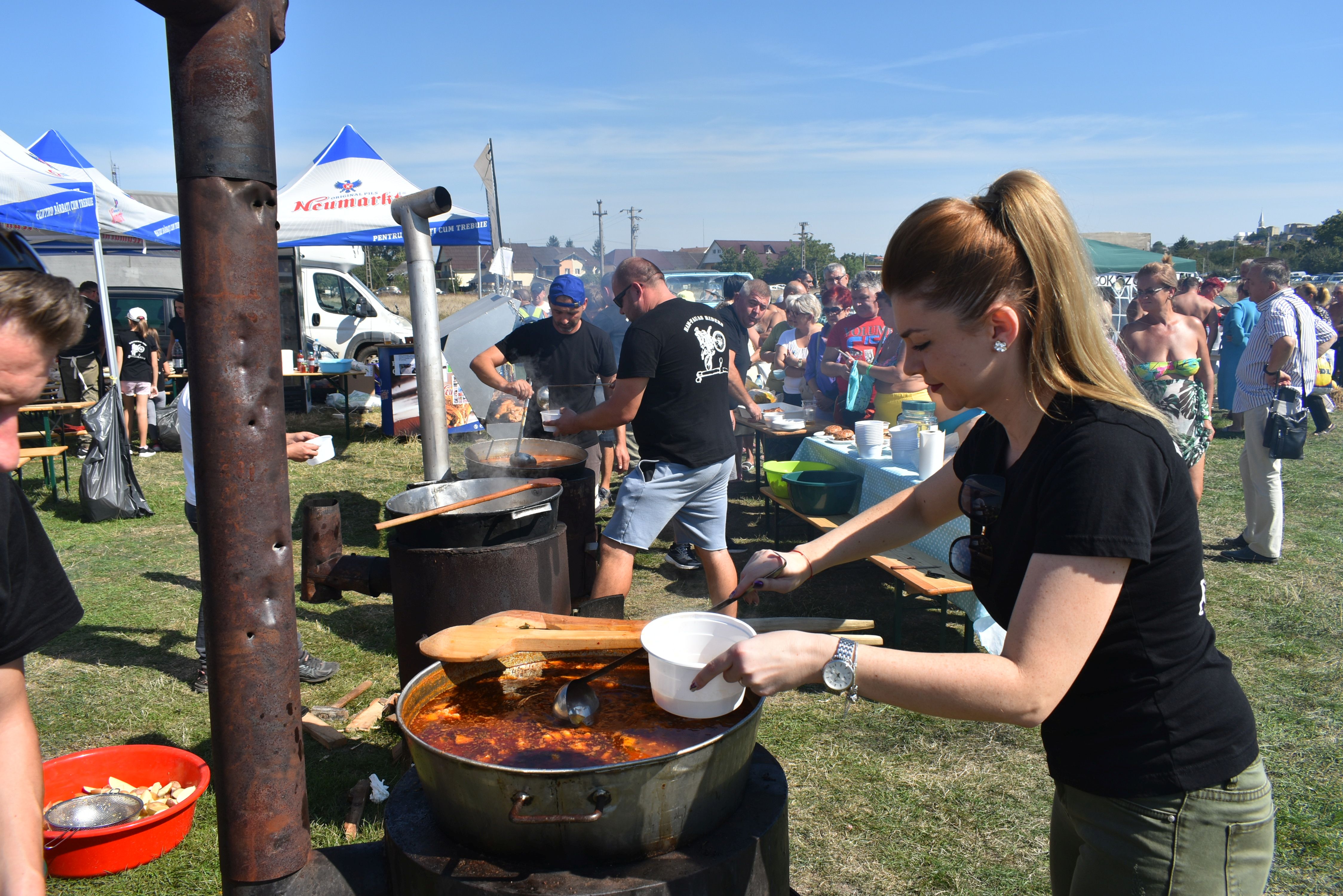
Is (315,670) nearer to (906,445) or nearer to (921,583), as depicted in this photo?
(921,583)

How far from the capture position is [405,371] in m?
11.4

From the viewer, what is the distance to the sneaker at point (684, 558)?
6.45 meters

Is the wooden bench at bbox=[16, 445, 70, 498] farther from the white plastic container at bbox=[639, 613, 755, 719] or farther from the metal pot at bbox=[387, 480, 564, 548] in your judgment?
the white plastic container at bbox=[639, 613, 755, 719]

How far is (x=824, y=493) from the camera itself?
5977 mm

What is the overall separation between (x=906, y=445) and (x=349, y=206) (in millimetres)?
8761

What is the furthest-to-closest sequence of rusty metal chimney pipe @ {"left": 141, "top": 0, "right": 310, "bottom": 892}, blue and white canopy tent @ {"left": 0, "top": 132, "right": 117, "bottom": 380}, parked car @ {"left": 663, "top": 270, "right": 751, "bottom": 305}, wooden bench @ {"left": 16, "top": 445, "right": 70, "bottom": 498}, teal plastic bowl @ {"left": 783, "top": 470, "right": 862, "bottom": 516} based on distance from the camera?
parked car @ {"left": 663, "top": 270, "right": 751, "bottom": 305} < wooden bench @ {"left": 16, "top": 445, "right": 70, "bottom": 498} < blue and white canopy tent @ {"left": 0, "top": 132, "right": 117, "bottom": 380} < teal plastic bowl @ {"left": 783, "top": 470, "right": 862, "bottom": 516} < rusty metal chimney pipe @ {"left": 141, "top": 0, "right": 310, "bottom": 892}

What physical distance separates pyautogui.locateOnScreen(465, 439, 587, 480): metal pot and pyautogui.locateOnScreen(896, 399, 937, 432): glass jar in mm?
2487

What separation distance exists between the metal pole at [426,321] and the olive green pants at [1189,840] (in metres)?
4.07

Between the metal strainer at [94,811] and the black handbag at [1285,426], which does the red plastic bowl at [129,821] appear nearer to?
the metal strainer at [94,811]

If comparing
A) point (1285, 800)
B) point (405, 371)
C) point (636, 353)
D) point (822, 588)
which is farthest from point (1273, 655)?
point (405, 371)

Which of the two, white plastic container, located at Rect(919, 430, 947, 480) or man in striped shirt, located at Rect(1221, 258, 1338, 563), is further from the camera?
man in striped shirt, located at Rect(1221, 258, 1338, 563)

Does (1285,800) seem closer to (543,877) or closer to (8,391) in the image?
(543,877)

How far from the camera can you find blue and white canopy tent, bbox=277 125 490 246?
11.0 m

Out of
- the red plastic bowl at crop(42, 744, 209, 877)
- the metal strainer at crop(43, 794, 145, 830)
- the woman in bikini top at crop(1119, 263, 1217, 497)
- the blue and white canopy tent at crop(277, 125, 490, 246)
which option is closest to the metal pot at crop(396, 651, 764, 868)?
the red plastic bowl at crop(42, 744, 209, 877)
